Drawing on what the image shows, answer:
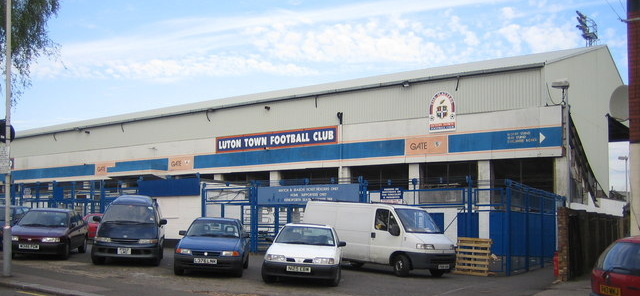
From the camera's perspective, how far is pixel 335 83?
1708 inches

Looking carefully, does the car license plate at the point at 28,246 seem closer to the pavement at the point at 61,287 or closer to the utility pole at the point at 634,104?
the pavement at the point at 61,287

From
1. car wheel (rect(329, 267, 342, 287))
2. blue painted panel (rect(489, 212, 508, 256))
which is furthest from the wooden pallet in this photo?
car wheel (rect(329, 267, 342, 287))

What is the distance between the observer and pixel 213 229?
1688 centimetres

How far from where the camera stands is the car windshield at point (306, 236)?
15.8m

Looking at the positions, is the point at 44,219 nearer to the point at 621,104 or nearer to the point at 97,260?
the point at 97,260

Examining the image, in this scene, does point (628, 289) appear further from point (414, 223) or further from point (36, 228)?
point (36, 228)

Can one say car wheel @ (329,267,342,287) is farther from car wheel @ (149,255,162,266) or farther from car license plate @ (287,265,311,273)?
car wheel @ (149,255,162,266)

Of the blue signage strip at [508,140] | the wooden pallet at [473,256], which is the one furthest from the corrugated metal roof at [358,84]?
the wooden pallet at [473,256]

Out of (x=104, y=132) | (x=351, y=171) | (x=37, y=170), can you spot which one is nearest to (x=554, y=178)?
(x=351, y=171)

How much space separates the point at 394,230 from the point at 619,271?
9.53 m

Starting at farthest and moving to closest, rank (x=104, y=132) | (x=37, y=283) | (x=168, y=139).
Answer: (x=104, y=132) → (x=168, y=139) → (x=37, y=283)

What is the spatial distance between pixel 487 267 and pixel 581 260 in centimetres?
273

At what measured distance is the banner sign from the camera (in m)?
40.9

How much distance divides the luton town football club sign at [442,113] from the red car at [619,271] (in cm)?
2554
